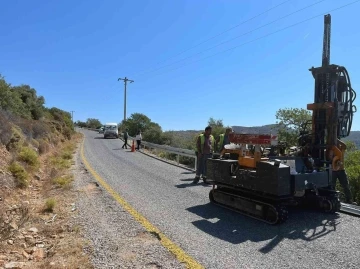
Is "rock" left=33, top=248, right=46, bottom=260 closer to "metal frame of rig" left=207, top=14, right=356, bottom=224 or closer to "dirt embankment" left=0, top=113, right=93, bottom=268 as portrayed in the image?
"dirt embankment" left=0, top=113, right=93, bottom=268

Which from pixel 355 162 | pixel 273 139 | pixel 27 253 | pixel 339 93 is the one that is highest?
pixel 339 93

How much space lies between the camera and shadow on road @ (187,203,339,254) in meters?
5.22

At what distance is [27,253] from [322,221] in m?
5.12

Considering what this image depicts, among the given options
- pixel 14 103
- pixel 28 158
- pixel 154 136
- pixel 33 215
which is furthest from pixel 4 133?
pixel 154 136

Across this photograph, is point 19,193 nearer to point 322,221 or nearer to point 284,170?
point 284,170

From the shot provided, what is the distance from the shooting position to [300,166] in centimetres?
657

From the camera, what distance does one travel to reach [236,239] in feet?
16.9

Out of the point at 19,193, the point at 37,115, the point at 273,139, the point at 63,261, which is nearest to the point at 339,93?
the point at 273,139

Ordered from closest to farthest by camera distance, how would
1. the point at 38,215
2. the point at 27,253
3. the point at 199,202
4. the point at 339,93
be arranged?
the point at 27,253 → the point at 38,215 → the point at 339,93 → the point at 199,202

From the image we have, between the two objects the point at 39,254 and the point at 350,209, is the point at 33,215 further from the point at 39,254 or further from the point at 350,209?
the point at 350,209

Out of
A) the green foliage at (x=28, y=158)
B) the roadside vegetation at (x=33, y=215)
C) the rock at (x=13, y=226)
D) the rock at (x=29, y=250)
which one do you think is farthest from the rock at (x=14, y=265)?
the green foliage at (x=28, y=158)

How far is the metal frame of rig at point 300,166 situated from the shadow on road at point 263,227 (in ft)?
0.67

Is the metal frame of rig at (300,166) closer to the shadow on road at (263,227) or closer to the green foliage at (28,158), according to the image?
the shadow on road at (263,227)

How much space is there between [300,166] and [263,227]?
1.61m
